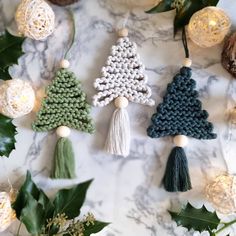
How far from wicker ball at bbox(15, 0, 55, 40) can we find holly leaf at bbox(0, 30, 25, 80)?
3 centimetres

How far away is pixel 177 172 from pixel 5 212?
1.24 feet

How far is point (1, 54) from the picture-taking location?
35.1 inches

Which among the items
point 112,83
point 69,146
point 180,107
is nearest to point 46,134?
point 69,146

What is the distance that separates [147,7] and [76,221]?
50cm

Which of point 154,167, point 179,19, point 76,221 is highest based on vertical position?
point 179,19

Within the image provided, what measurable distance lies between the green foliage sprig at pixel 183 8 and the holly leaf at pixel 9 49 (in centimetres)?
29

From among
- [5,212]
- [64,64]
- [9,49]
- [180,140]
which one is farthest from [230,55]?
[5,212]

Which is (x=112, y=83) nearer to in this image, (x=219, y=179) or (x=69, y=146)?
(x=69, y=146)

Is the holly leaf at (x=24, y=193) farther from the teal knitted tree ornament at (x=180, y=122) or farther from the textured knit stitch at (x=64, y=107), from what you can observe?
the teal knitted tree ornament at (x=180, y=122)

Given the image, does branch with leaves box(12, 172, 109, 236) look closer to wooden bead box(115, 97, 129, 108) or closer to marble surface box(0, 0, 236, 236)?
marble surface box(0, 0, 236, 236)

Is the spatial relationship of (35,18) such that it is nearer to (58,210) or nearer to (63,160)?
(63,160)

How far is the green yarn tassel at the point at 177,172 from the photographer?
36.9 inches

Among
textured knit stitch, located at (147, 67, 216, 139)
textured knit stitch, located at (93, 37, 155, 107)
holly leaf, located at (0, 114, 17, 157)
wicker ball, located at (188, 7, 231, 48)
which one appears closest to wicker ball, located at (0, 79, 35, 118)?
holly leaf, located at (0, 114, 17, 157)

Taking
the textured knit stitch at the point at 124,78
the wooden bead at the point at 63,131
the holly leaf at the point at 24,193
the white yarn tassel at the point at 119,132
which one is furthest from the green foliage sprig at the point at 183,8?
the holly leaf at the point at 24,193
